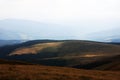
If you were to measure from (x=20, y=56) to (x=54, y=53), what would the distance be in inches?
927

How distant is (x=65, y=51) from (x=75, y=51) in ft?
27.5

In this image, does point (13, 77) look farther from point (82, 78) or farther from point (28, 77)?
point (82, 78)

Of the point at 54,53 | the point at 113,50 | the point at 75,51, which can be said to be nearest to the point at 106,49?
the point at 113,50

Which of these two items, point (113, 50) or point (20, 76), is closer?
point (20, 76)

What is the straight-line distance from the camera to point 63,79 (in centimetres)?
2986

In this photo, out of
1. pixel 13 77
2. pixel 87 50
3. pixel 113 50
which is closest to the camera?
pixel 13 77

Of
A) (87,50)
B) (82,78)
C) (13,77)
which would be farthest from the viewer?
(87,50)

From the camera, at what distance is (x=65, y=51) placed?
641 ft

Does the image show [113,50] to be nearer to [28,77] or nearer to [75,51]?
[75,51]

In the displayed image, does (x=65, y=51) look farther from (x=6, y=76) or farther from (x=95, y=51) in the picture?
(x=6, y=76)

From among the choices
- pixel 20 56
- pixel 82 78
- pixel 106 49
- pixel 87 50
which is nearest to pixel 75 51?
pixel 87 50

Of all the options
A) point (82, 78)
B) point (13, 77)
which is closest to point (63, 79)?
point (82, 78)

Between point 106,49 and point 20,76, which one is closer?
point 20,76

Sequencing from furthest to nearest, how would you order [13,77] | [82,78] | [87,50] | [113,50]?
[87,50] < [113,50] < [82,78] < [13,77]
